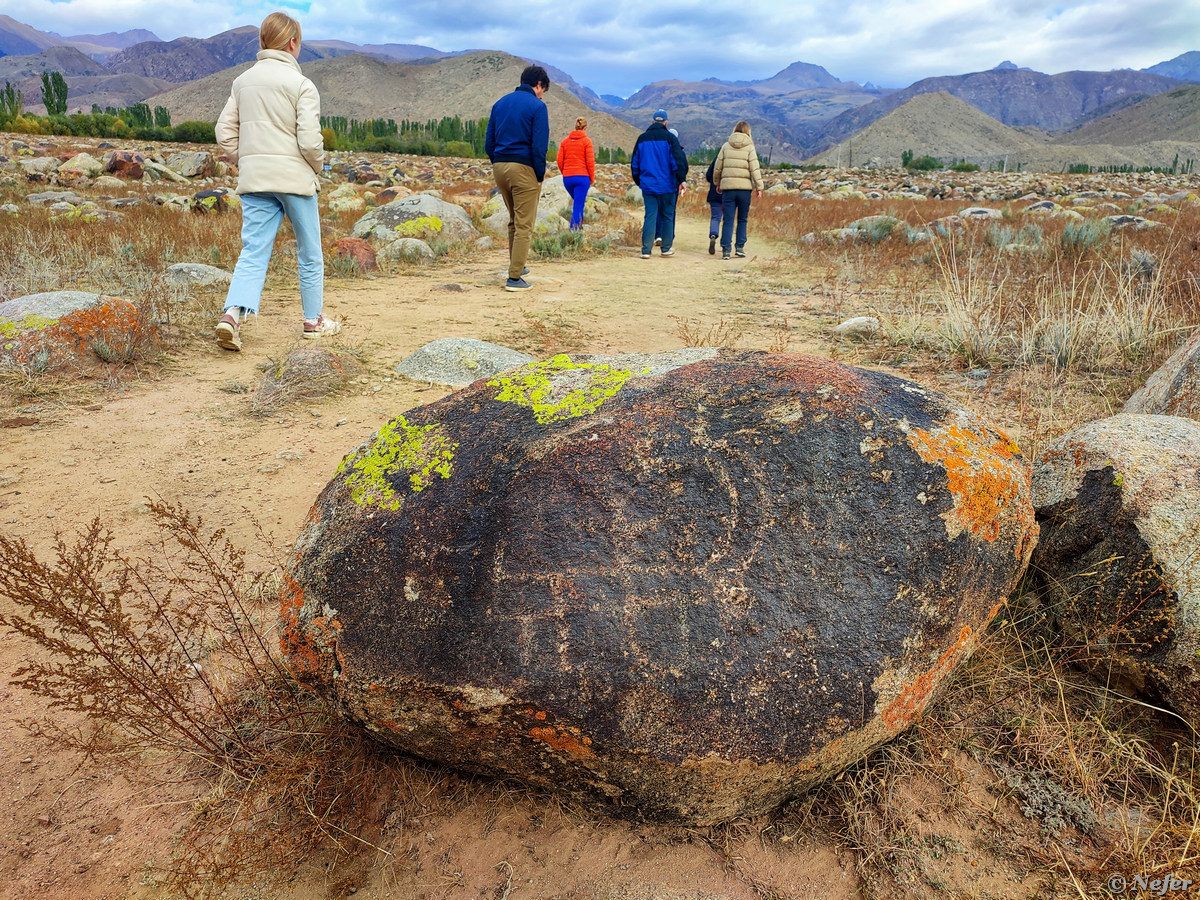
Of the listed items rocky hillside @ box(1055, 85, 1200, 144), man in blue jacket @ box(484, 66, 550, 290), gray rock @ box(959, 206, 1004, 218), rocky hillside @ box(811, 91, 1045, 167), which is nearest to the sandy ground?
man in blue jacket @ box(484, 66, 550, 290)

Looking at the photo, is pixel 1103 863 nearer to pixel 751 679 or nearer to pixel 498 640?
pixel 751 679

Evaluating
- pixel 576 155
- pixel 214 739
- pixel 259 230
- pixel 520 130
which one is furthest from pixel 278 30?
pixel 576 155

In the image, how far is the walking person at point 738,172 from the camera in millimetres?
9789

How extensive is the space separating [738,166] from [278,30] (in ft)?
23.2

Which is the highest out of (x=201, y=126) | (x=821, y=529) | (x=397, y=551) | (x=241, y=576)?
(x=201, y=126)

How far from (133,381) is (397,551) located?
3762 mm

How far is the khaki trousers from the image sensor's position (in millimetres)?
6950

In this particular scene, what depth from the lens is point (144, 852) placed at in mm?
1592

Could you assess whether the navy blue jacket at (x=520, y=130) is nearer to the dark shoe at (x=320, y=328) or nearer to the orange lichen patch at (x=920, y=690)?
the dark shoe at (x=320, y=328)

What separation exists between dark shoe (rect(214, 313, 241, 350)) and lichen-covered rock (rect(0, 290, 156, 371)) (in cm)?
44

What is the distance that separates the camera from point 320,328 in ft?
18.1

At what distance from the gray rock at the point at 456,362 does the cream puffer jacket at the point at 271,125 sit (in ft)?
5.00

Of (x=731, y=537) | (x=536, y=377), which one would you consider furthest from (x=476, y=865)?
(x=536, y=377)

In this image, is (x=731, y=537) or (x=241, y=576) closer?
(x=731, y=537)
